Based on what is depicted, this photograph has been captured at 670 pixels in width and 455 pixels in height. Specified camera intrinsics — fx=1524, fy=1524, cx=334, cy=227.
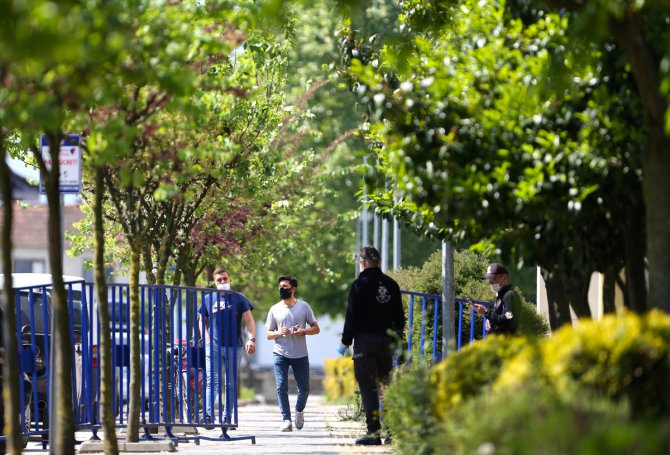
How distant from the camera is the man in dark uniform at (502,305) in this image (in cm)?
1372

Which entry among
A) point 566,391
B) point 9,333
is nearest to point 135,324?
point 9,333

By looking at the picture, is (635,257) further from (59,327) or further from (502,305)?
(59,327)

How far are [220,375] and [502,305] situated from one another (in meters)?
3.59

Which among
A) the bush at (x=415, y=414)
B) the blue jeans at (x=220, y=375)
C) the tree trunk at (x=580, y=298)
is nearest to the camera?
the bush at (x=415, y=414)

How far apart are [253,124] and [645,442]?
13504mm

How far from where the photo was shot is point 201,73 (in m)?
14.3

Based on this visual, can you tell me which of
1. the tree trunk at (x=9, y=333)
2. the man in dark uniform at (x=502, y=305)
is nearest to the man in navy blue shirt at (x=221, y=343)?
the man in dark uniform at (x=502, y=305)

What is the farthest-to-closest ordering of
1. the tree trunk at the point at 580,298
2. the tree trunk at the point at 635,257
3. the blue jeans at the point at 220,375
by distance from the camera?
the blue jeans at the point at 220,375 < the tree trunk at the point at 580,298 < the tree trunk at the point at 635,257

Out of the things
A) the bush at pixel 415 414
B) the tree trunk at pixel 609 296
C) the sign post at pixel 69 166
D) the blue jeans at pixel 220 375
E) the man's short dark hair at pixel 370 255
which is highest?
→ the sign post at pixel 69 166

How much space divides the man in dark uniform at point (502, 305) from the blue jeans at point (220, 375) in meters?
3.28

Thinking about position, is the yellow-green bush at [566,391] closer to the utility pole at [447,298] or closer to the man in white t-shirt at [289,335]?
the utility pole at [447,298]

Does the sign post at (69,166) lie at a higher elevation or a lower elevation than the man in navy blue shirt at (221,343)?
higher

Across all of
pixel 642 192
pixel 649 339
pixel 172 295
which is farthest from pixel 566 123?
pixel 172 295

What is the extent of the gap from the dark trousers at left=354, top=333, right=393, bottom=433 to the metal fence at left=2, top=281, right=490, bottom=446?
810 millimetres
